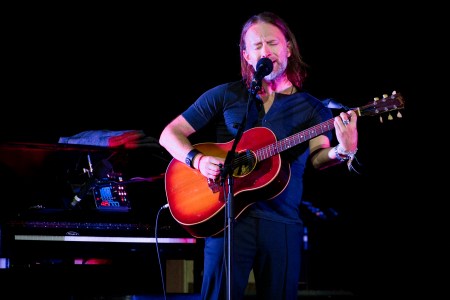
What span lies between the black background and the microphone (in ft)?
9.23

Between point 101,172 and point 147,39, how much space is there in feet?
7.49

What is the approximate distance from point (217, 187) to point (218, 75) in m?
3.25

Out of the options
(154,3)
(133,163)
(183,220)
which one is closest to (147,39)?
(154,3)

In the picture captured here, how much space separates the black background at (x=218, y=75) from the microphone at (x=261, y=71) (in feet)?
9.23

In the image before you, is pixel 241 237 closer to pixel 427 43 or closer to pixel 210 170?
pixel 210 170

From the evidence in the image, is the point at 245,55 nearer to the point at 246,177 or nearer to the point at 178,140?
the point at 178,140

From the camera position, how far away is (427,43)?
5.39 metres

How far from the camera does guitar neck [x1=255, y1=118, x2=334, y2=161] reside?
9.97 ft

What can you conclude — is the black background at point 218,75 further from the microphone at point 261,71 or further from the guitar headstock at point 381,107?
the microphone at point 261,71

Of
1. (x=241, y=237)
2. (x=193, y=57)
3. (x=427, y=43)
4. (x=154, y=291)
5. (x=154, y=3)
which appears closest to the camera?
(x=241, y=237)

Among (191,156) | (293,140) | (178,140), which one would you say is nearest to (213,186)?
(191,156)

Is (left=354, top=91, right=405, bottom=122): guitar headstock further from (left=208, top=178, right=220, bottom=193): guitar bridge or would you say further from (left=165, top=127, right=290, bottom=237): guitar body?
(left=208, top=178, right=220, bottom=193): guitar bridge

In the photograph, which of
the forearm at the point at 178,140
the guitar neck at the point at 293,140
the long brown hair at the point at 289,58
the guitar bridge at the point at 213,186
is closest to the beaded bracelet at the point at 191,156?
the forearm at the point at 178,140

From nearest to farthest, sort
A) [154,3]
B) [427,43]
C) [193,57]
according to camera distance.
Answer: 1. [427,43]
2. [154,3]
3. [193,57]
